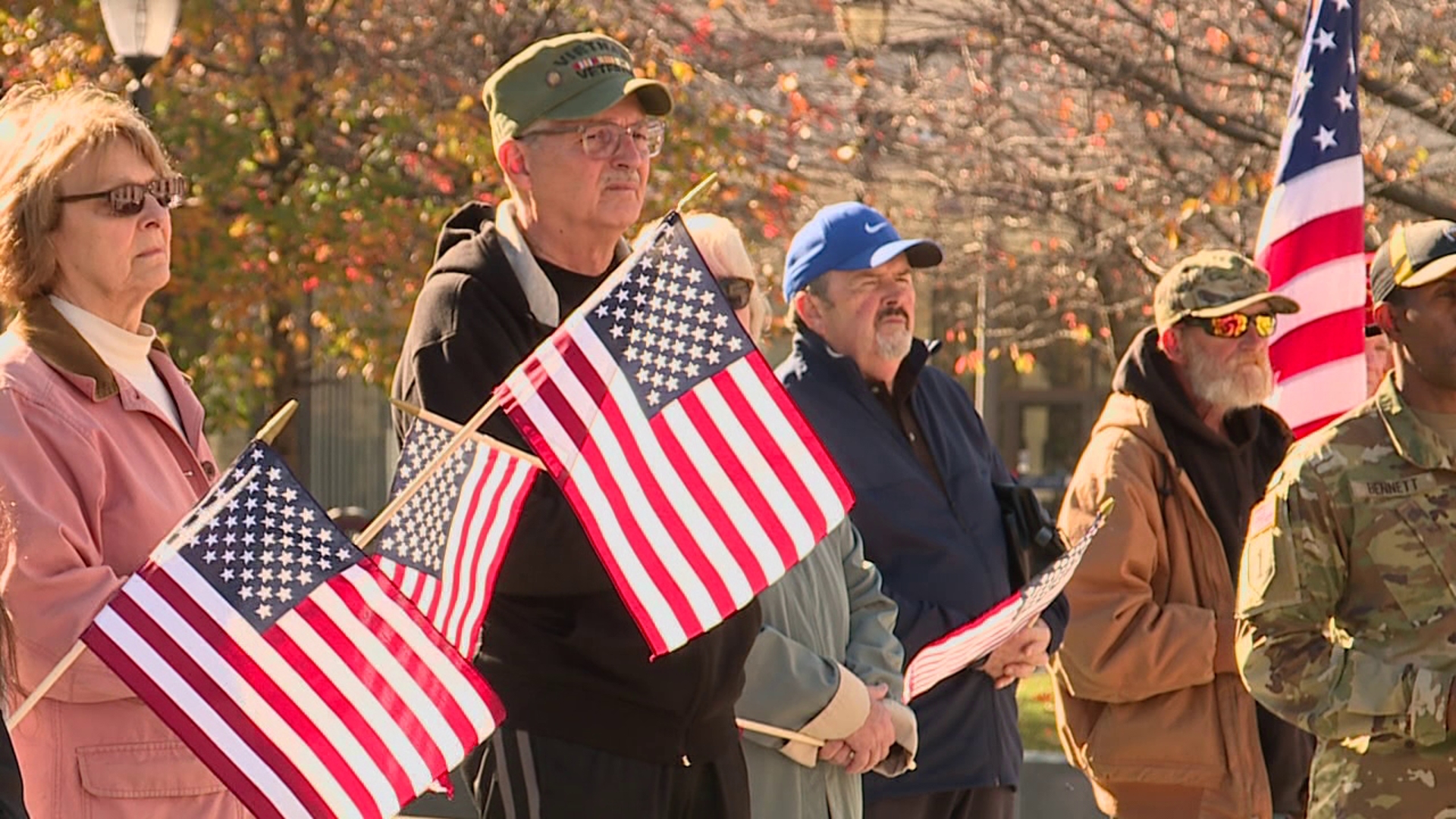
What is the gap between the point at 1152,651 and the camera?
6.18m

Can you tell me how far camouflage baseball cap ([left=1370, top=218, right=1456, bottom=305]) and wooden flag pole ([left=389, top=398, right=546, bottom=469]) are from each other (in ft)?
6.08

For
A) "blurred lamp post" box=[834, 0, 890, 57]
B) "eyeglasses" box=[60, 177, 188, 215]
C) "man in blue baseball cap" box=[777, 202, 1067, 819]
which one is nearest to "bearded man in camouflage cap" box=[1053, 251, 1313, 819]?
"man in blue baseball cap" box=[777, 202, 1067, 819]

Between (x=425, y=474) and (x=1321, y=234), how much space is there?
183 inches

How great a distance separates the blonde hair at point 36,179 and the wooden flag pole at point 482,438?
71 cm

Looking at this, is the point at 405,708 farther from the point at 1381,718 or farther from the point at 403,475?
the point at 1381,718

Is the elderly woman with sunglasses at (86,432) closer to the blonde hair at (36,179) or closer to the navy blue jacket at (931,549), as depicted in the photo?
the blonde hair at (36,179)

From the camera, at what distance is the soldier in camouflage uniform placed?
4473 mm

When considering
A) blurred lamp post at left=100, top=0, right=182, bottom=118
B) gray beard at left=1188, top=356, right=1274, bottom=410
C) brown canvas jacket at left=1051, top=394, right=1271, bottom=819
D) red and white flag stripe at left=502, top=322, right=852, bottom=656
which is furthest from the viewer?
blurred lamp post at left=100, top=0, right=182, bottom=118

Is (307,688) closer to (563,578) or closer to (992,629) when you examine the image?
(563,578)

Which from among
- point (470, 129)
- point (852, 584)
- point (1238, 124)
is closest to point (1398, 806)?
point (852, 584)

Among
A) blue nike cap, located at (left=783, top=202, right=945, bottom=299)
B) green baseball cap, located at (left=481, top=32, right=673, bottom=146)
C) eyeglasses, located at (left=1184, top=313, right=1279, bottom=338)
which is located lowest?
eyeglasses, located at (left=1184, top=313, right=1279, bottom=338)

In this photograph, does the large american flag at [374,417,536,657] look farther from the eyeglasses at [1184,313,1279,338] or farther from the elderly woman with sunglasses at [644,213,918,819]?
the eyeglasses at [1184,313,1279,338]

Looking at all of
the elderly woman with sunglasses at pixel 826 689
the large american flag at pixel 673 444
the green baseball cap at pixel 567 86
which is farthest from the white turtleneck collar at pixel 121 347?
the elderly woman with sunglasses at pixel 826 689

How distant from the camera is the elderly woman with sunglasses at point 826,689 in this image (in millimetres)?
4977
